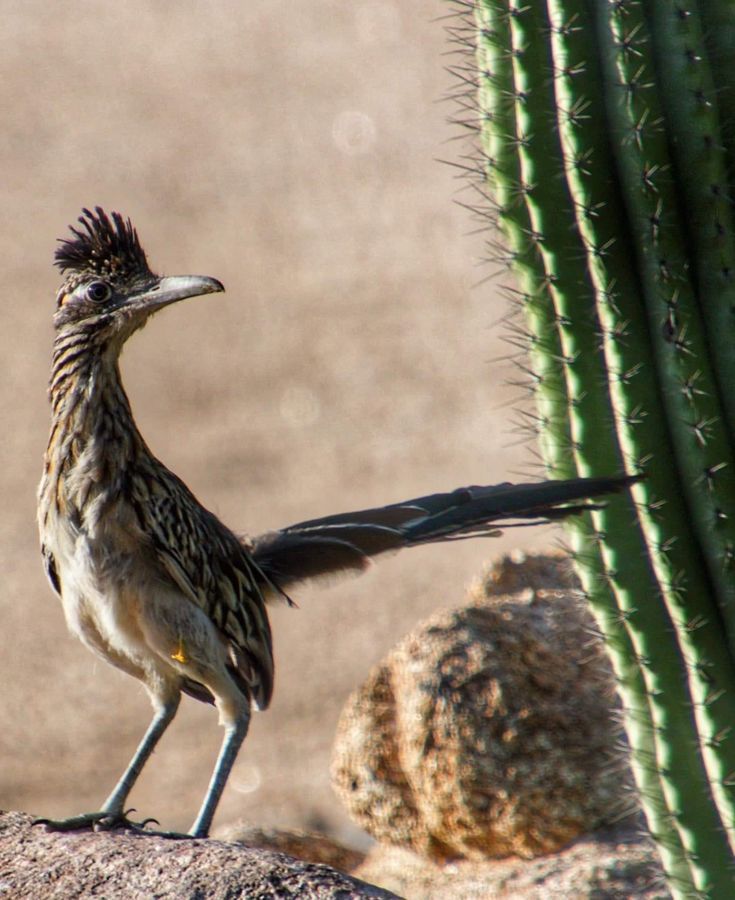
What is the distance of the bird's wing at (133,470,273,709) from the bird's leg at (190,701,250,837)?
14cm

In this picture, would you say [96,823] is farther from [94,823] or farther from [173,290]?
[173,290]

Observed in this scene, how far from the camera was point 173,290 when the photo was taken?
407 centimetres

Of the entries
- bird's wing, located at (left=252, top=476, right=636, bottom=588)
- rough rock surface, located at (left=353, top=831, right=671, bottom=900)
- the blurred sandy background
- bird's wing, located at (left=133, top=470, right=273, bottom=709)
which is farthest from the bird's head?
the blurred sandy background

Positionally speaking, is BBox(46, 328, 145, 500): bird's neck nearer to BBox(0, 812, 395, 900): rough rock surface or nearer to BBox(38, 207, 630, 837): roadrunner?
BBox(38, 207, 630, 837): roadrunner

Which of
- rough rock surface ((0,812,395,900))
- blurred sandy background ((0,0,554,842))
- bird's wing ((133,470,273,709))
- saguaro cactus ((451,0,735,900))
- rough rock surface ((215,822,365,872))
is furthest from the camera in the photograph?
blurred sandy background ((0,0,554,842))

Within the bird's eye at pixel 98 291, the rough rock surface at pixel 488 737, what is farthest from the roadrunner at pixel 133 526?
the rough rock surface at pixel 488 737

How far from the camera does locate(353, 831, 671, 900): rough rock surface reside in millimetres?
4660

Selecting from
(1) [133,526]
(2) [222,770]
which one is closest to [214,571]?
(1) [133,526]

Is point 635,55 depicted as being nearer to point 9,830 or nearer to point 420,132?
point 9,830

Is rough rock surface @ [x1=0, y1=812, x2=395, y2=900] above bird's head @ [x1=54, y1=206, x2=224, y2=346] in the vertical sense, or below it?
below

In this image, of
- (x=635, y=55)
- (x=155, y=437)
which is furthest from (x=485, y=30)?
(x=155, y=437)

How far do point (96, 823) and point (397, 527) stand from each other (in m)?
1.29

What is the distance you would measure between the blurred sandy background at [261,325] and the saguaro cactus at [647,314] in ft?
9.64

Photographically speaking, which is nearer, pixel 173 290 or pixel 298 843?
pixel 173 290
